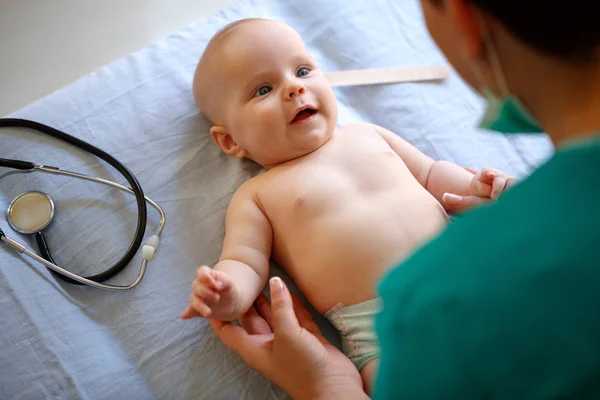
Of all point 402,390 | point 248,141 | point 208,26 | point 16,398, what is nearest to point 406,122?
point 248,141

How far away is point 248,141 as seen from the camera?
47.2 inches

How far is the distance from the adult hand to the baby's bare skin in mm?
109

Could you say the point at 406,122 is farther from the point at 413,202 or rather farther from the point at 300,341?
the point at 300,341

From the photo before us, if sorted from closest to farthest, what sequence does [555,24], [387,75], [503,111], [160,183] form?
[555,24] → [503,111] → [160,183] → [387,75]

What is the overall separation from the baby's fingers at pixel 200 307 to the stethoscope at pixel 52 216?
0.26 meters

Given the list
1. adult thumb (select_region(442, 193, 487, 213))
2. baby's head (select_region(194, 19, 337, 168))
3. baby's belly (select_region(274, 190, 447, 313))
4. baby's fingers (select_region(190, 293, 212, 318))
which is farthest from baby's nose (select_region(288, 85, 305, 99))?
baby's fingers (select_region(190, 293, 212, 318))

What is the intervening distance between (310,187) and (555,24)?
27.2 inches

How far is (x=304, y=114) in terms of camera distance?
→ 1192 mm

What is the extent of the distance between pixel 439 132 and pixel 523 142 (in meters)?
0.21

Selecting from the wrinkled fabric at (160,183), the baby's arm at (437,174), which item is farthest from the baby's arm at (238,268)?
the baby's arm at (437,174)

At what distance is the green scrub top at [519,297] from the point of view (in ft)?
1.54

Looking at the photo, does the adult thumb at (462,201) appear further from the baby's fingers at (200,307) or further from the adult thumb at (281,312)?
the baby's fingers at (200,307)

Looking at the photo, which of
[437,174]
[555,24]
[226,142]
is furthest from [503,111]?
[226,142]

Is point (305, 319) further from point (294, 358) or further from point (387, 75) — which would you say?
point (387, 75)
